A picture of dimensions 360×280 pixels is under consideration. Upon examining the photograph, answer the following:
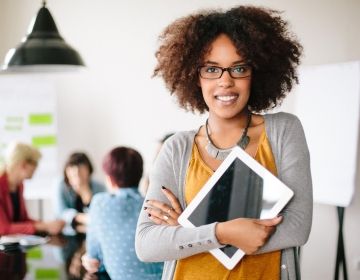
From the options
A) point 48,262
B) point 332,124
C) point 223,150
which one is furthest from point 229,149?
point 332,124

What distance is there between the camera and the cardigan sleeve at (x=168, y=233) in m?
1.08

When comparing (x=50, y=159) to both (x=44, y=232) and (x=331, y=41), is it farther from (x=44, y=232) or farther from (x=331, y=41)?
(x=331, y=41)

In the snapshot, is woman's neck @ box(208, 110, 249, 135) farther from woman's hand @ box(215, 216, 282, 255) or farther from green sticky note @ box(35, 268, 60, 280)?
green sticky note @ box(35, 268, 60, 280)

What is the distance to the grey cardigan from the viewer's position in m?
1.08

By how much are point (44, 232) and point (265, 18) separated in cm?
238

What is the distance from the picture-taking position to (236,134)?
119cm

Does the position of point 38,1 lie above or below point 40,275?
above

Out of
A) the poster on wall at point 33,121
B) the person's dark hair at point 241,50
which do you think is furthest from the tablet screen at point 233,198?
the poster on wall at point 33,121

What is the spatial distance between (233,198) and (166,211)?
17cm

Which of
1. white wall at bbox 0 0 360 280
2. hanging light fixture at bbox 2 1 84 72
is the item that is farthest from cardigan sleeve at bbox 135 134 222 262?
white wall at bbox 0 0 360 280

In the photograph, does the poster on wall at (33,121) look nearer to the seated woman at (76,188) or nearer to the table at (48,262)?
the seated woman at (76,188)

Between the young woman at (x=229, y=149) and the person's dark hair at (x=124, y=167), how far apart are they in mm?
985

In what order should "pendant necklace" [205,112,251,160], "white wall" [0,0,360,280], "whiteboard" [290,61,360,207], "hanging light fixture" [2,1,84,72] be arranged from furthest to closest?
"white wall" [0,0,360,280] → "whiteboard" [290,61,360,207] → "hanging light fixture" [2,1,84,72] → "pendant necklace" [205,112,251,160]

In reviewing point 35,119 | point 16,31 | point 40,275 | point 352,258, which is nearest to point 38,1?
point 16,31
